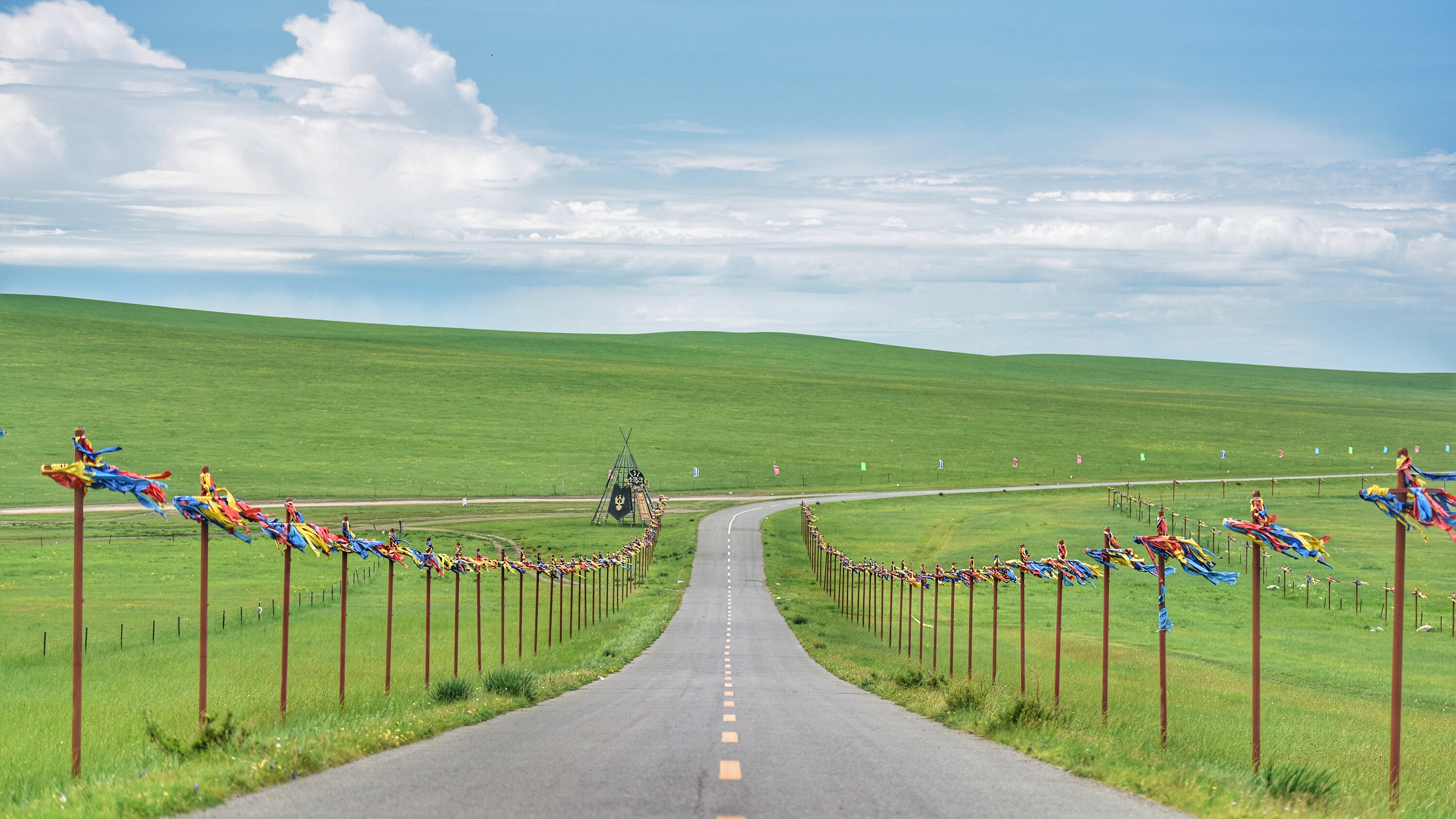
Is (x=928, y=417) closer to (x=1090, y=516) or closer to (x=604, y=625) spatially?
(x=1090, y=516)

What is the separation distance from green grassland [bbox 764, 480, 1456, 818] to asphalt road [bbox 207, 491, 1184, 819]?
1.19 m

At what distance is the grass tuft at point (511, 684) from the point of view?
2100cm

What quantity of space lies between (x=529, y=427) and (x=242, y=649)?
10966 centimetres

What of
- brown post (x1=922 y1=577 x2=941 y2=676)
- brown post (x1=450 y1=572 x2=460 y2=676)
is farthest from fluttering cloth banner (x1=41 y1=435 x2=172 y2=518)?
brown post (x1=922 y1=577 x2=941 y2=676)

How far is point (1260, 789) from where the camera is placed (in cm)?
1277

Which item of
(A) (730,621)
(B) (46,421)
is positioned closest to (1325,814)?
(A) (730,621)

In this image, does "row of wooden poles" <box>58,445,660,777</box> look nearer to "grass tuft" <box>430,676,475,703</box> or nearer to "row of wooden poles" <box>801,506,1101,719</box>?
"grass tuft" <box>430,676,475,703</box>

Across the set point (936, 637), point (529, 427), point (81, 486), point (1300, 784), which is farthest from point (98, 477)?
point (529, 427)

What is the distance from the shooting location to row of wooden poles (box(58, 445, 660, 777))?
42.3 feet

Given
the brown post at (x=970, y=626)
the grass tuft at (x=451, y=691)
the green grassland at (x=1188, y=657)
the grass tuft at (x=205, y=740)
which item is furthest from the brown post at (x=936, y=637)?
the grass tuft at (x=205, y=740)

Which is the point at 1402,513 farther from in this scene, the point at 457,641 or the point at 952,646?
the point at 457,641

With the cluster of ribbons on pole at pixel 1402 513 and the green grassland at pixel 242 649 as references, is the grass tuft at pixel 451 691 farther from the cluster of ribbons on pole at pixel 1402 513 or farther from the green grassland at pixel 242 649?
the cluster of ribbons on pole at pixel 1402 513

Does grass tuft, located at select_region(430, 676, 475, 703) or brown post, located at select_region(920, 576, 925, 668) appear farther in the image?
brown post, located at select_region(920, 576, 925, 668)

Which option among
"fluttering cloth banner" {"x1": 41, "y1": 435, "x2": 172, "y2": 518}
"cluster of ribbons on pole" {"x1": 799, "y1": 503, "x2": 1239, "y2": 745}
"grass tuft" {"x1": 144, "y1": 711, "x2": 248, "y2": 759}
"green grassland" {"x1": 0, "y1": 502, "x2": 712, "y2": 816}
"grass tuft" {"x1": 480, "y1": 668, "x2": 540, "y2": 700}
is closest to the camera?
"fluttering cloth banner" {"x1": 41, "y1": 435, "x2": 172, "y2": 518}
